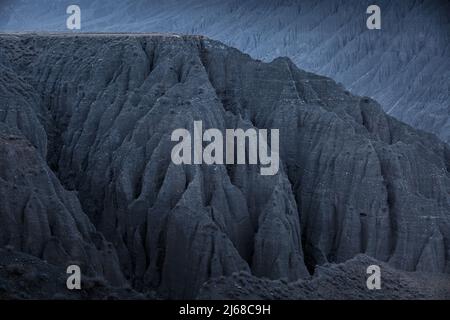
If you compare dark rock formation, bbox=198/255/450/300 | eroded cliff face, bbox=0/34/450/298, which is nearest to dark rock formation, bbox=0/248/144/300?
eroded cliff face, bbox=0/34/450/298

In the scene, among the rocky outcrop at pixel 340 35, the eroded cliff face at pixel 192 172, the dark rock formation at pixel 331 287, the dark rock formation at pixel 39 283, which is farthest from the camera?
the rocky outcrop at pixel 340 35

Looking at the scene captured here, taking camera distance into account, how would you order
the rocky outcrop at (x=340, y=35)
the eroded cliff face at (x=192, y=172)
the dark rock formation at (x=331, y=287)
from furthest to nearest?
the rocky outcrop at (x=340, y=35) < the eroded cliff face at (x=192, y=172) < the dark rock formation at (x=331, y=287)

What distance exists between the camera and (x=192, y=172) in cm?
1577

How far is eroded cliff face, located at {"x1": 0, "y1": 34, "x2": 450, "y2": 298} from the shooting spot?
45.9 feet

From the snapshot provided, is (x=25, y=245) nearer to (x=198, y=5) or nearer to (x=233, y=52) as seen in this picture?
(x=233, y=52)

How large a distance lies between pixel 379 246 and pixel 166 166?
19.9ft

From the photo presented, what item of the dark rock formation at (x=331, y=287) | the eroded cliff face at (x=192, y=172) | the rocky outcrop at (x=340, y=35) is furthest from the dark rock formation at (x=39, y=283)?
the rocky outcrop at (x=340, y=35)

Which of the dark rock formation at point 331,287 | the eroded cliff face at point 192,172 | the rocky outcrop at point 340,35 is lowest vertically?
the dark rock formation at point 331,287

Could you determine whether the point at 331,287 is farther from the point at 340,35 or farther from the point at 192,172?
the point at 340,35

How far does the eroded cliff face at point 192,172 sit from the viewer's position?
13977 millimetres

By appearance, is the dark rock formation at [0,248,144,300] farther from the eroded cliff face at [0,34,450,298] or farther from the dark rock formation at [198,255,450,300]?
the dark rock formation at [198,255,450,300]

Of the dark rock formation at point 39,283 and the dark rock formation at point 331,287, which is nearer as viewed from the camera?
the dark rock formation at point 39,283

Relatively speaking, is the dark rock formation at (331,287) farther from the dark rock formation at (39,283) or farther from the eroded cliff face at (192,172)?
the eroded cliff face at (192,172)

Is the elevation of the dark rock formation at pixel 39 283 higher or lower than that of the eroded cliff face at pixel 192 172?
lower
